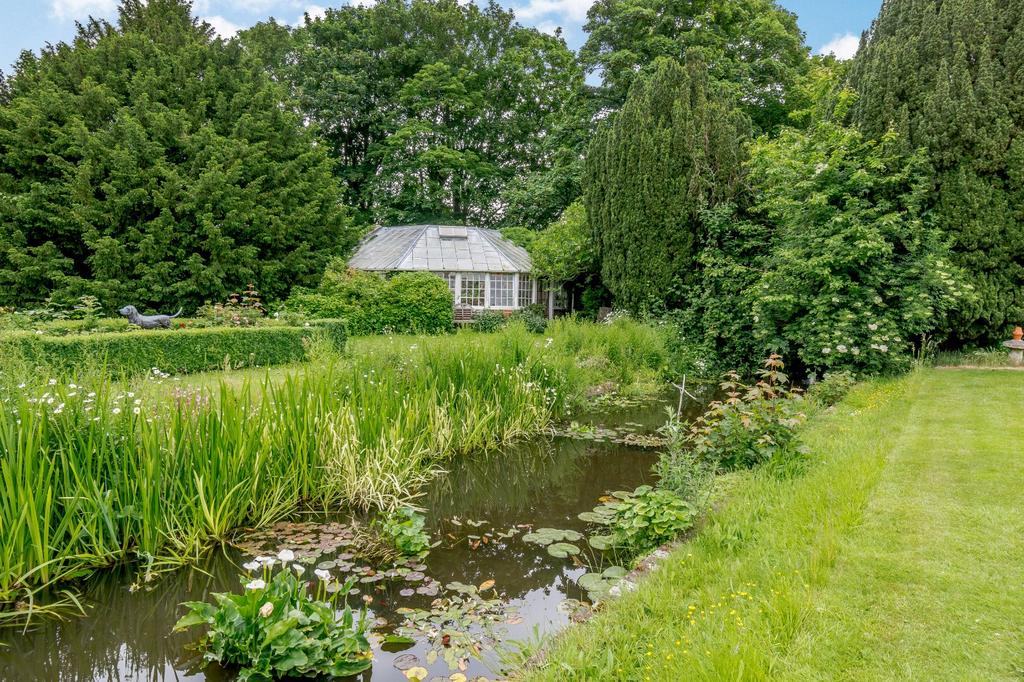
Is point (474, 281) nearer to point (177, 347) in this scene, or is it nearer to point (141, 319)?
point (141, 319)

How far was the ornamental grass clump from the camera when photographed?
264 centimetres

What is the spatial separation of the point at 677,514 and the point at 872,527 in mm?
1162

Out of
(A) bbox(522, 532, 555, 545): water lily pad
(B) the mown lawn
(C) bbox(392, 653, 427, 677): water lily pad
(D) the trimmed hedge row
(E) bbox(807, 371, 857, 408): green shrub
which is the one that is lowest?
(C) bbox(392, 653, 427, 677): water lily pad

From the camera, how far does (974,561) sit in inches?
119

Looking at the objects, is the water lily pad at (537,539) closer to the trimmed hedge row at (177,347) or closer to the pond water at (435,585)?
the pond water at (435,585)

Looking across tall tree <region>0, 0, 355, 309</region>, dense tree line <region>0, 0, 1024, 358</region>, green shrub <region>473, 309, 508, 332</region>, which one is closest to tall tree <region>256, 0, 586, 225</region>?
dense tree line <region>0, 0, 1024, 358</region>

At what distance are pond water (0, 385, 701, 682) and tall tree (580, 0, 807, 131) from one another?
17.0 meters

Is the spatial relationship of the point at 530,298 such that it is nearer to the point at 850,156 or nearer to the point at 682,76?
the point at 682,76

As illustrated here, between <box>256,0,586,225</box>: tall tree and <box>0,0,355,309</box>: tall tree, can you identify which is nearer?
<box>0,0,355,309</box>: tall tree

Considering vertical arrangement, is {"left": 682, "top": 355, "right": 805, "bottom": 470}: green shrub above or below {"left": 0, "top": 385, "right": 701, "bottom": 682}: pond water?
above

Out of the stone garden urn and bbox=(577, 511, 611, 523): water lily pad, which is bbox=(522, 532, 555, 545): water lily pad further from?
the stone garden urn

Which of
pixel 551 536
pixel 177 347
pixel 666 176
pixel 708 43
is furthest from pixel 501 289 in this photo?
pixel 551 536

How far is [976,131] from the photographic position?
341 inches

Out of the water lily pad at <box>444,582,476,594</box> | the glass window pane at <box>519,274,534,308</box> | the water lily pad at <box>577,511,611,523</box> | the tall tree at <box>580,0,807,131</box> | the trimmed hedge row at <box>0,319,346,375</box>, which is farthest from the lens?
the glass window pane at <box>519,274,534,308</box>
